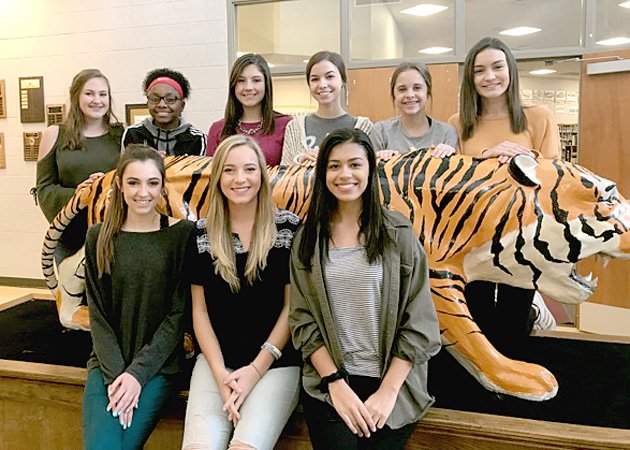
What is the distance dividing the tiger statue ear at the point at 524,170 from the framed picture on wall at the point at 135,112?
4108 mm

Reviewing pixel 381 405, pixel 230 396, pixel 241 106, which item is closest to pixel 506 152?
pixel 381 405

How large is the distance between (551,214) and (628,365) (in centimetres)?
93

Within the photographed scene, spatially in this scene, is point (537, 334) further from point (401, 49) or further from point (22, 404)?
point (401, 49)

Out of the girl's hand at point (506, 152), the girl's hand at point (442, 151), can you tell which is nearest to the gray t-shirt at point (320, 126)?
the girl's hand at point (442, 151)

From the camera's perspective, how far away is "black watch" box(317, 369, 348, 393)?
178 centimetres

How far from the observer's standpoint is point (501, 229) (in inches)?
80.7

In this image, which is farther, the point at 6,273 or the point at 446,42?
the point at 6,273

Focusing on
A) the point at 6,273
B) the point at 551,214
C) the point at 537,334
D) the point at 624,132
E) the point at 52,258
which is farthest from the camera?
the point at 6,273

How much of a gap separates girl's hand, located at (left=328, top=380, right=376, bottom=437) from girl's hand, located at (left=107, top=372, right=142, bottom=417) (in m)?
0.67

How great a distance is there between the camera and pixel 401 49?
190 inches

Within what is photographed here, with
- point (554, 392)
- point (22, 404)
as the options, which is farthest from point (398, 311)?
point (22, 404)

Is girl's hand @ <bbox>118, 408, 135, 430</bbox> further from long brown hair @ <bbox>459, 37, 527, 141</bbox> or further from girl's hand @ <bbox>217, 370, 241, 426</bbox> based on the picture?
long brown hair @ <bbox>459, 37, 527, 141</bbox>

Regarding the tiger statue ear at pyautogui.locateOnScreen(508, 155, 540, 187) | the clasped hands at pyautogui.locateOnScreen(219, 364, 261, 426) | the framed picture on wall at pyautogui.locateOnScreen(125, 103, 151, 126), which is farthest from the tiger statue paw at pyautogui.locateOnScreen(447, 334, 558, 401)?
the framed picture on wall at pyautogui.locateOnScreen(125, 103, 151, 126)

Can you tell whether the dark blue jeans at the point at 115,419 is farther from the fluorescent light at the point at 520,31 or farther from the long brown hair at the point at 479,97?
the fluorescent light at the point at 520,31
